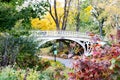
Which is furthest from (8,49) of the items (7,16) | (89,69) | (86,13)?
(86,13)

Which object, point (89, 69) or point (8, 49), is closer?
point (89, 69)

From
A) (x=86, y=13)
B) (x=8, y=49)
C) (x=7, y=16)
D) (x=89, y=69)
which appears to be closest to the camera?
(x=89, y=69)

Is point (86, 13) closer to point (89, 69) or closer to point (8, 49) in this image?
point (8, 49)

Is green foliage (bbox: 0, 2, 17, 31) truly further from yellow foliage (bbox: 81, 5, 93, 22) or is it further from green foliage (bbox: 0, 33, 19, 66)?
yellow foliage (bbox: 81, 5, 93, 22)

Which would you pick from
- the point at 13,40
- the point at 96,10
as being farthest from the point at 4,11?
the point at 96,10

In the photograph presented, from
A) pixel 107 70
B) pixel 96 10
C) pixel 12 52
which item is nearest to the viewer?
pixel 107 70

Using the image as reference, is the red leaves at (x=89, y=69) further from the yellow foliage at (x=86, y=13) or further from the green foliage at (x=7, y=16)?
the yellow foliage at (x=86, y=13)

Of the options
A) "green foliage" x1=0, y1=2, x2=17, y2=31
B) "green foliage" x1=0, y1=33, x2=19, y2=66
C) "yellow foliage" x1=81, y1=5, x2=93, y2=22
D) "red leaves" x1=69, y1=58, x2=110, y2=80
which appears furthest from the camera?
"yellow foliage" x1=81, y1=5, x2=93, y2=22

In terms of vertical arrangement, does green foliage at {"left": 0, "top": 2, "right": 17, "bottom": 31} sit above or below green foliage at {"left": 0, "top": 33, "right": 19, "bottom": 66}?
above

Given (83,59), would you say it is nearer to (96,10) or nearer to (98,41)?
(98,41)

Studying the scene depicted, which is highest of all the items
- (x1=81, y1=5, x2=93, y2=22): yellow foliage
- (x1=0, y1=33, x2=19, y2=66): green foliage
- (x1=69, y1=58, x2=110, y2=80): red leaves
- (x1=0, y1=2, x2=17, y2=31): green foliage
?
(x1=69, y1=58, x2=110, y2=80): red leaves

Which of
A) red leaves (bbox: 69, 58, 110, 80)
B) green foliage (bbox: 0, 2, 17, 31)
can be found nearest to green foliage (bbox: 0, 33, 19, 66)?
green foliage (bbox: 0, 2, 17, 31)

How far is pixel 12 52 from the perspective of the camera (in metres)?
17.1

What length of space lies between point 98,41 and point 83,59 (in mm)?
601
